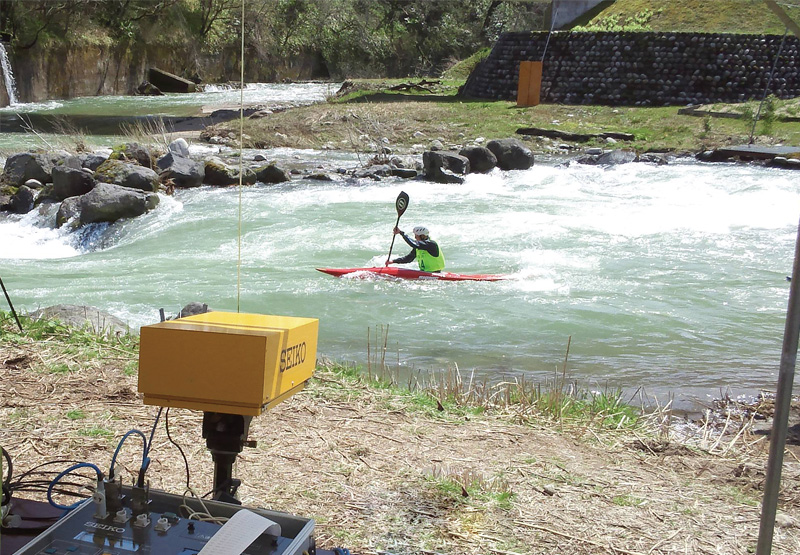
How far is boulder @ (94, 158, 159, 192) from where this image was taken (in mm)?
12117

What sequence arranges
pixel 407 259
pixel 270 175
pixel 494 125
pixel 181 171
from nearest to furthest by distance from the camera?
1. pixel 407 259
2. pixel 181 171
3. pixel 270 175
4. pixel 494 125

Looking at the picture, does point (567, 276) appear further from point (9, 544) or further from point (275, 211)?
point (9, 544)

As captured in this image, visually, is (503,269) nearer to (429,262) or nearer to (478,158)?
(429,262)

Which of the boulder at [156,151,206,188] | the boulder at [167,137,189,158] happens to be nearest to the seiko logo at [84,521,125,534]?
the boulder at [156,151,206,188]

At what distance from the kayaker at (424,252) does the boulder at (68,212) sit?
4649mm

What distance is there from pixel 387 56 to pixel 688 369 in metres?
34.3

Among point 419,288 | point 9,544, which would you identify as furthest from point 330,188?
point 9,544

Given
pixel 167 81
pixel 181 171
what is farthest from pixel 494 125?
pixel 167 81

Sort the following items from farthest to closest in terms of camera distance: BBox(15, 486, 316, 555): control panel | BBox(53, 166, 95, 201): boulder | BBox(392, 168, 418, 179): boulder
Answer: BBox(392, 168, 418, 179): boulder → BBox(53, 166, 95, 201): boulder → BBox(15, 486, 316, 555): control panel

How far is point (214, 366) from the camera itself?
1.95 metres

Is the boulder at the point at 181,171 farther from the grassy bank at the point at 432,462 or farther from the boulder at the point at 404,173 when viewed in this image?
the grassy bank at the point at 432,462

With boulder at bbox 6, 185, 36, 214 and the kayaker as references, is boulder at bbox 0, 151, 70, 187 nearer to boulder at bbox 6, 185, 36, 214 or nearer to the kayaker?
boulder at bbox 6, 185, 36, 214

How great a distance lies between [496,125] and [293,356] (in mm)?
17604

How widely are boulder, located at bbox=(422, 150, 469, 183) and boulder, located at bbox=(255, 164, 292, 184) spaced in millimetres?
2518
